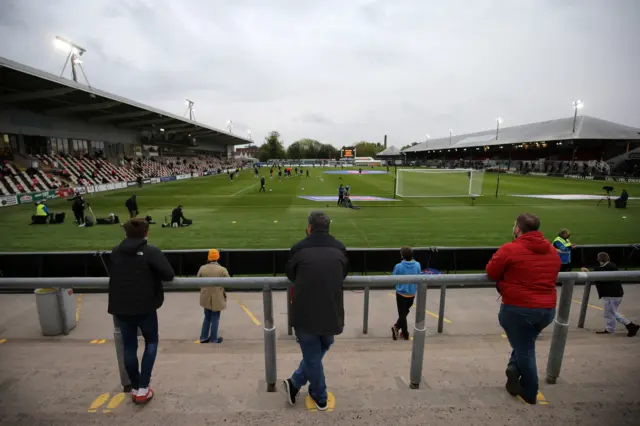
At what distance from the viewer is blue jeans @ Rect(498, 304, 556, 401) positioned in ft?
9.16

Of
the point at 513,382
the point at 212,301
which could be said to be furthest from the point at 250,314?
the point at 513,382

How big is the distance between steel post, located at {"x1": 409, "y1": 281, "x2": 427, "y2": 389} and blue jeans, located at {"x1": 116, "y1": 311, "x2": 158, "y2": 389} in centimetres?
233

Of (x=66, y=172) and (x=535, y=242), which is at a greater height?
(x=535, y=242)

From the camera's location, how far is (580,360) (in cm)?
348

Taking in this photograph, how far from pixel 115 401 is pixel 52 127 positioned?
4869 cm

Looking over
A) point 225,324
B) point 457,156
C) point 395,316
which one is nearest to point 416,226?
point 395,316

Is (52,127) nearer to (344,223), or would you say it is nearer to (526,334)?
(344,223)

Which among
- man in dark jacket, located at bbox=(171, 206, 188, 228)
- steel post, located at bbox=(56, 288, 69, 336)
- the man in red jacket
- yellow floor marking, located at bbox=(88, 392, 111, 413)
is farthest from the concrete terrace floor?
man in dark jacket, located at bbox=(171, 206, 188, 228)

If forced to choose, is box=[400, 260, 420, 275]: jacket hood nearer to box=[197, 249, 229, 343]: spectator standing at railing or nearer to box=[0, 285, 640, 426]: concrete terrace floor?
box=[0, 285, 640, 426]: concrete terrace floor

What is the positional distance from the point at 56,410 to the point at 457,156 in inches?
4665

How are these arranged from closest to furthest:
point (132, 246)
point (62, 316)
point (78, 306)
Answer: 1. point (132, 246)
2. point (62, 316)
3. point (78, 306)

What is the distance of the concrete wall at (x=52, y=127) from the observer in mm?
33656

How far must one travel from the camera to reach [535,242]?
283cm

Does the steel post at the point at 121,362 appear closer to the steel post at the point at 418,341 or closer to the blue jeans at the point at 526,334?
the steel post at the point at 418,341
